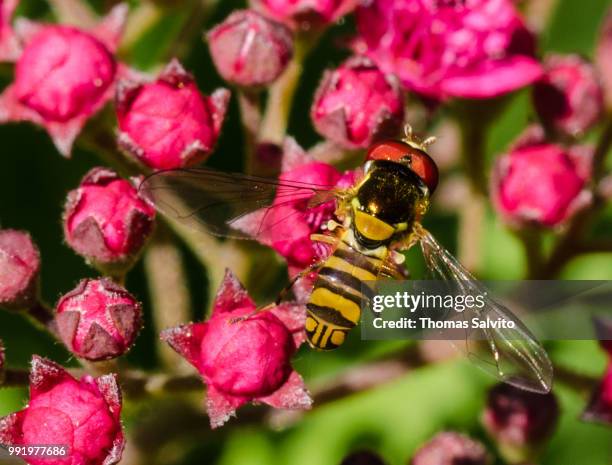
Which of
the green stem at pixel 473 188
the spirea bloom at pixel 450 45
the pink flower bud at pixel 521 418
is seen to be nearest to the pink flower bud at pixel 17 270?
the spirea bloom at pixel 450 45

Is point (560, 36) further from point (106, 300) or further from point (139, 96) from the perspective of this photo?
point (106, 300)

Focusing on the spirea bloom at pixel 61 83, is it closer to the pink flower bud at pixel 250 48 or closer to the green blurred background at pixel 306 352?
the pink flower bud at pixel 250 48

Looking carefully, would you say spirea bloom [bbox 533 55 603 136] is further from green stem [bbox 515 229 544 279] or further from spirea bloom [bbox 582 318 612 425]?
spirea bloom [bbox 582 318 612 425]

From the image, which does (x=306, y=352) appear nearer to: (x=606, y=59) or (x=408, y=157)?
(x=408, y=157)

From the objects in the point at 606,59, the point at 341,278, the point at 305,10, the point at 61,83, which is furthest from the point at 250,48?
the point at 606,59

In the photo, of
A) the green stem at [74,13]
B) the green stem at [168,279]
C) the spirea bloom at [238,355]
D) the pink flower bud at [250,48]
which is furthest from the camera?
the green stem at [74,13]

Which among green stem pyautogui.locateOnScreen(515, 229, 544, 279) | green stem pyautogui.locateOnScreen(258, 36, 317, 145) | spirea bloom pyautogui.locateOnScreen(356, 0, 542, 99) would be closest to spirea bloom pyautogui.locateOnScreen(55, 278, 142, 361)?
green stem pyautogui.locateOnScreen(258, 36, 317, 145)
